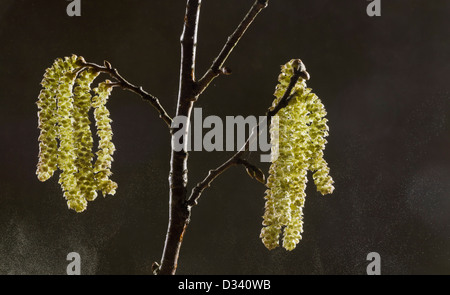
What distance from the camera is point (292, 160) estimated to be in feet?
2.05

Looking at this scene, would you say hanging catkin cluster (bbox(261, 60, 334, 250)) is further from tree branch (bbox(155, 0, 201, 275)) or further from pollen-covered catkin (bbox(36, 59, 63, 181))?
pollen-covered catkin (bbox(36, 59, 63, 181))

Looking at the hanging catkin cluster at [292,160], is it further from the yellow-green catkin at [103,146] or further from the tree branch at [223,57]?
the yellow-green catkin at [103,146]

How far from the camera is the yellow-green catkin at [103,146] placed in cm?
63

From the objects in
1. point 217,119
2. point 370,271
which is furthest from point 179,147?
point 370,271

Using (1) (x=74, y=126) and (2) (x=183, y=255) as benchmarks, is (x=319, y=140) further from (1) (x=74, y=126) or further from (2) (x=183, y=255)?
(2) (x=183, y=255)

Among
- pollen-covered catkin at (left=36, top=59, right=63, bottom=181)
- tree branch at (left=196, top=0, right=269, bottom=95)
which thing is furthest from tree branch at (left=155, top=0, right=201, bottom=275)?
pollen-covered catkin at (left=36, top=59, right=63, bottom=181)

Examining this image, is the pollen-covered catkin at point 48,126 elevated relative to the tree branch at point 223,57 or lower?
lower

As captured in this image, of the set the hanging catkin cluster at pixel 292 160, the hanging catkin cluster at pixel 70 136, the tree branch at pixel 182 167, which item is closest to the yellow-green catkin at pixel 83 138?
the hanging catkin cluster at pixel 70 136

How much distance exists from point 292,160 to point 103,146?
0.24 metres

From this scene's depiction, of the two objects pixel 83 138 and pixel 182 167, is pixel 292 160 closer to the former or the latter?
pixel 182 167

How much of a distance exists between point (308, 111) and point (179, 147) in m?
0.17

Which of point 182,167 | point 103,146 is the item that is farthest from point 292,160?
point 103,146

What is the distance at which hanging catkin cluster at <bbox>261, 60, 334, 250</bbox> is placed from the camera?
0.62 metres
